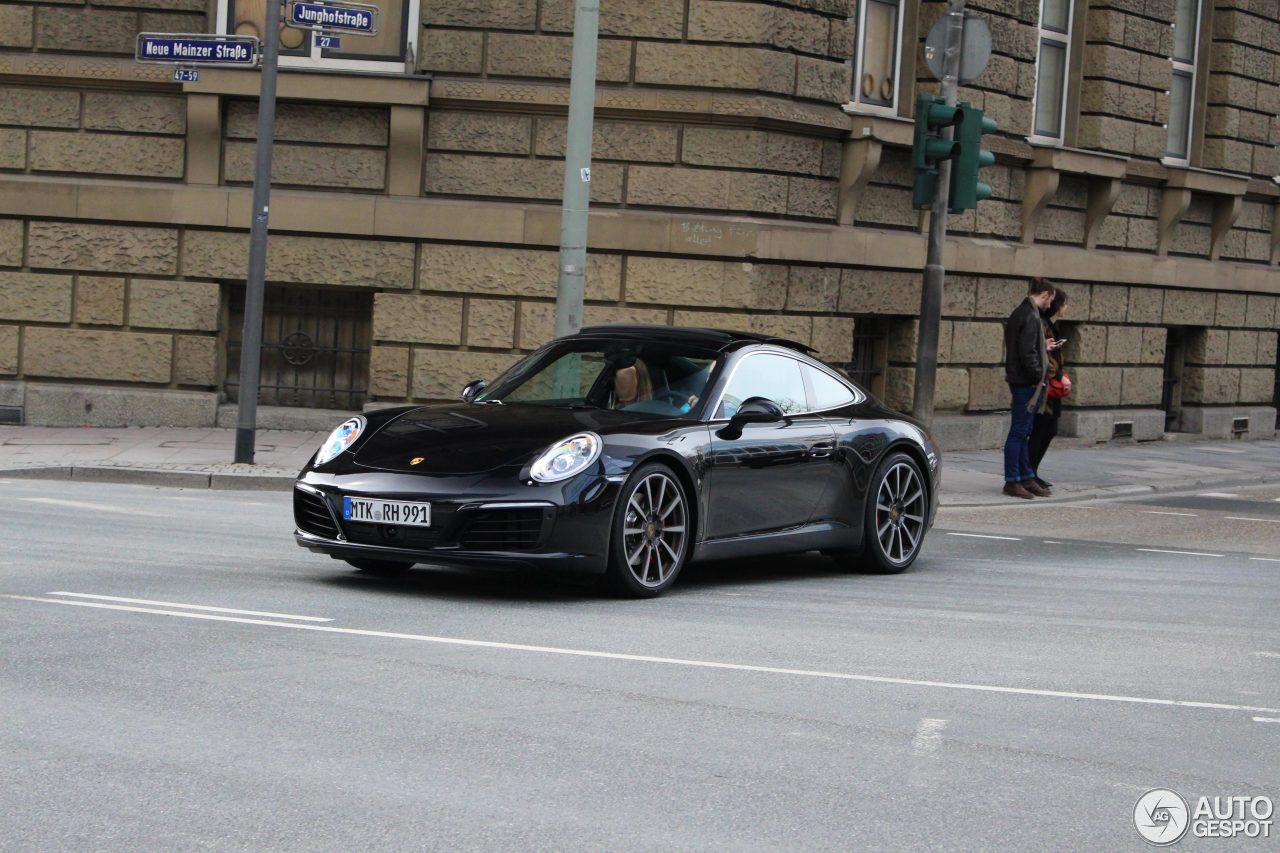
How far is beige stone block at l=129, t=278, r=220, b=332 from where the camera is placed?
57.0 ft

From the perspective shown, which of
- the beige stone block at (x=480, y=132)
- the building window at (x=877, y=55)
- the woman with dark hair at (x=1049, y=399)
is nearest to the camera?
the woman with dark hair at (x=1049, y=399)

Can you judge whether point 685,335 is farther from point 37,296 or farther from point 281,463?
point 37,296

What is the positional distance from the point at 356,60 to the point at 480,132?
140cm

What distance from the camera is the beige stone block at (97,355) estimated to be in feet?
57.1

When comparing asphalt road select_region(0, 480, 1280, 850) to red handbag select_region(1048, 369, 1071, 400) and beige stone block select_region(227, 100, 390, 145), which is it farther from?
beige stone block select_region(227, 100, 390, 145)

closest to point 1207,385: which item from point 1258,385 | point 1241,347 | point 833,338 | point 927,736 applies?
point 1241,347

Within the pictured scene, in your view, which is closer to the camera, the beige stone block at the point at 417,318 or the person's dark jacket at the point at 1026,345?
the person's dark jacket at the point at 1026,345

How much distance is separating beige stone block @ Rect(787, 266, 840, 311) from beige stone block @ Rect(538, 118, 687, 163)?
1678 mm

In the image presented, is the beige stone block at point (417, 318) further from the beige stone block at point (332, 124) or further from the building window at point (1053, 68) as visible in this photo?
the building window at point (1053, 68)

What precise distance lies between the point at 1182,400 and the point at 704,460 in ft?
54.0

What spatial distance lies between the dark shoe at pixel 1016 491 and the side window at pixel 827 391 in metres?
5.50

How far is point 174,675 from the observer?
639 cm

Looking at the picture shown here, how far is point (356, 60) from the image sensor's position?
688 inches

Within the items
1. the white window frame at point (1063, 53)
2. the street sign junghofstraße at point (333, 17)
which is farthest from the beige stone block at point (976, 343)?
the street sign junghofstraße at point (333, 17)
